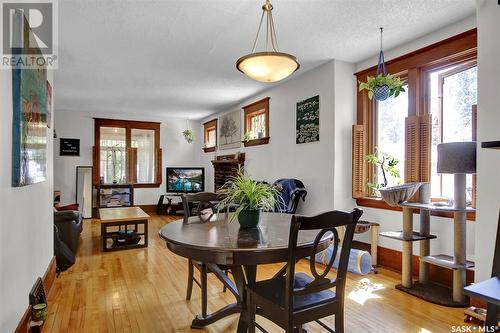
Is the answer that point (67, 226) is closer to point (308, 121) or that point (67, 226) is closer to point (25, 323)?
point (25, 323)

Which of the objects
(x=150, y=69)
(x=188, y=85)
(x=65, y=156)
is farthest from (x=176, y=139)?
(x=150, y=69)

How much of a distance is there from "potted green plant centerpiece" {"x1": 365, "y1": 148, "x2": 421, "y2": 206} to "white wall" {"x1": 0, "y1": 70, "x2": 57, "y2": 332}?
2934 mm

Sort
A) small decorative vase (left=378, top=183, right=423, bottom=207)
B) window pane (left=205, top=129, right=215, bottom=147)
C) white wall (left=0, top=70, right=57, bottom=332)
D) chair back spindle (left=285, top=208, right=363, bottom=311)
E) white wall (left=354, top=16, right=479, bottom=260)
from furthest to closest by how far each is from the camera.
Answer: window pane (left=205, top=129, right=215, bottom=147)
small decorative vase (left=378, top=183, right=423, bottom=207)
white wall (left=354, top=16, right=479, bottom=260)
white wall (left=0, top=70, right=57, bottom=332)
chair back spindle (left=285, top=208, right=363, bottom=311)

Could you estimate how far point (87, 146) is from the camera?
734cm

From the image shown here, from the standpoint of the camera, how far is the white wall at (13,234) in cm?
156

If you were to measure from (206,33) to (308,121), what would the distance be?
185 cm

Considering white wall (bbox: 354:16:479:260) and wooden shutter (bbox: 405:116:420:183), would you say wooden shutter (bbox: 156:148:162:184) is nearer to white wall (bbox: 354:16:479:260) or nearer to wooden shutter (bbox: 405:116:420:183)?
white wall (bbox: 354:16:479:260)

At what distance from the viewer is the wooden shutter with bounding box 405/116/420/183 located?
311cm

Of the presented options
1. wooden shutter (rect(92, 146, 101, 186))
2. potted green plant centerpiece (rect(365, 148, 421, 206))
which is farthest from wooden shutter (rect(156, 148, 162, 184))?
potted green plant centerpiece (rect(365, 148, 421, 206))

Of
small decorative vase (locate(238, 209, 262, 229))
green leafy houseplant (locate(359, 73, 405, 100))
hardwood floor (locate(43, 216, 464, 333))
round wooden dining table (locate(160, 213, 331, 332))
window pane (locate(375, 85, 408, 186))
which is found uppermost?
green leafy houseplant (locate(359, 73, 405, 100))

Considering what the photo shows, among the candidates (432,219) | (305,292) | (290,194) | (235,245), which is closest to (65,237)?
(290,194)

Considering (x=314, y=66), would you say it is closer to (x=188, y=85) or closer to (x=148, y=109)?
(x=188, y=85)

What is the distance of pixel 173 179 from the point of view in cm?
799

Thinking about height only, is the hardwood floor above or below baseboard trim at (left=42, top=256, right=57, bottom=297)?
below
